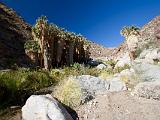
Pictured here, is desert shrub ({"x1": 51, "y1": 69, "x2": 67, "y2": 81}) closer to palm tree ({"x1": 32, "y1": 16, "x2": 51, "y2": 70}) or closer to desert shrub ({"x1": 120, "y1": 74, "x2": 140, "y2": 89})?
desert shrub ({"x1": 120, "y1": 74, "x2": 140, "y2": 89})

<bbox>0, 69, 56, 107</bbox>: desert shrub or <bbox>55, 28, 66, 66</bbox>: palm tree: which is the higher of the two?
<bbox>55, 28, 66, 66</bbox>: palm tree

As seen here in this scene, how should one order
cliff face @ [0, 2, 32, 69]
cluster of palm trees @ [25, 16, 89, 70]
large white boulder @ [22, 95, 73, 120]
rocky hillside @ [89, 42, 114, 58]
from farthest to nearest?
rocky hillside @ [89, 42, 114, 58], cliff face @ [0, 2, 32, 69], cluster of palm trees @ [25, 16, 89, 70], large white boulder @ [22, 95, 73, 120]

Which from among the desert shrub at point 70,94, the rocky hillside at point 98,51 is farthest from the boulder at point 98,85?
the rocky hillside at point 98,51

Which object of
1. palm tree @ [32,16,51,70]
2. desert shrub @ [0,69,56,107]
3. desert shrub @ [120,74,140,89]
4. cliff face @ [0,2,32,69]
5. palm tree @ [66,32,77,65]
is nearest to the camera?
desert shrub @ [0,69,56,107]

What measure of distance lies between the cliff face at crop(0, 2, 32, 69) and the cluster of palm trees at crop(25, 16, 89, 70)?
8.90 metres

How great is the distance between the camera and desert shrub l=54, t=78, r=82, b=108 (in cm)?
1448

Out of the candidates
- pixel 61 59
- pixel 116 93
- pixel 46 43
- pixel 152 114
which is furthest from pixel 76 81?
pixel 61 59

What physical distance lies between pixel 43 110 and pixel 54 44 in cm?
3797

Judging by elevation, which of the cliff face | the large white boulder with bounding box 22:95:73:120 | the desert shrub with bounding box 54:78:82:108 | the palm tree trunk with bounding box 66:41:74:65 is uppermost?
the cliff face

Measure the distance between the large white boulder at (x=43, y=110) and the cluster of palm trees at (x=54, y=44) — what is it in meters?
32.5

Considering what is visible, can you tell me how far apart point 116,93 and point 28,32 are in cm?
6830

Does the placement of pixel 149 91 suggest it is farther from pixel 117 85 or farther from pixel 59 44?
pixel 59 44

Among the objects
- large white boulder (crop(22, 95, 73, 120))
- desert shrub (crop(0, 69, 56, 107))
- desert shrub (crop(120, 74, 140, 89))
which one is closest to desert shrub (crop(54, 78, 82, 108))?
large white boulder (crop(22, 95, 73, 120))

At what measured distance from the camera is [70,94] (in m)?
14.8
